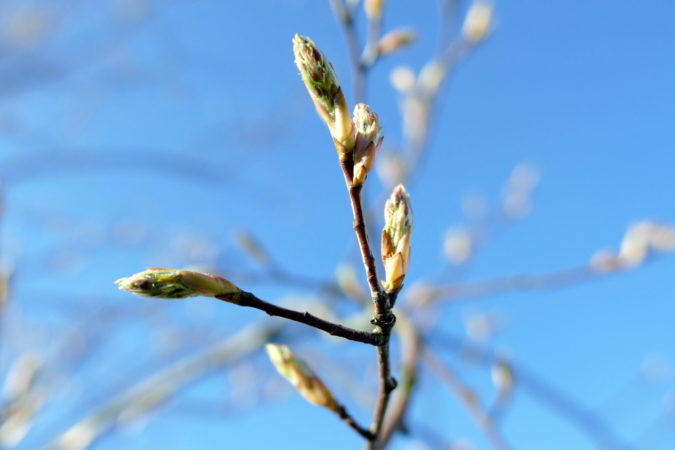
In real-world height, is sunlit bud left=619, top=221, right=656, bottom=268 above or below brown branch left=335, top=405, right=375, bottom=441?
above

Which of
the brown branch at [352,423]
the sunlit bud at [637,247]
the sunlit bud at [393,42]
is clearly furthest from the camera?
the sunlit bud at [637,247]

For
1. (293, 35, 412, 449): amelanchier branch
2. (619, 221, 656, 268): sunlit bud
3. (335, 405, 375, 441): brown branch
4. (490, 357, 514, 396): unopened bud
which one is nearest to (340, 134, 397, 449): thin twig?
(293, 35, 412, 449): amelanchier branch

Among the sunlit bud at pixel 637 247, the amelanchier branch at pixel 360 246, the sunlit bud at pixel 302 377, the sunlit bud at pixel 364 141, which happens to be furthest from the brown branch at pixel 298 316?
the sunlit bud at pixel 637 247

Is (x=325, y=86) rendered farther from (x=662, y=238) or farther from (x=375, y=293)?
(x=662, y=238)

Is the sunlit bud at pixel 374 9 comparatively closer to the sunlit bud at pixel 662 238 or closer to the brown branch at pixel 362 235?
the brown branch at pixel 362 235

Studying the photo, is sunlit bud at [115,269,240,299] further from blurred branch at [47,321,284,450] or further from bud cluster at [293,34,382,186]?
blurred branch at [47,321,284,450]

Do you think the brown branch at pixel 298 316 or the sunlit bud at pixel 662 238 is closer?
the brown branch at pixel 298 316

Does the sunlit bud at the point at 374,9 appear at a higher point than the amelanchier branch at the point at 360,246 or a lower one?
higher
